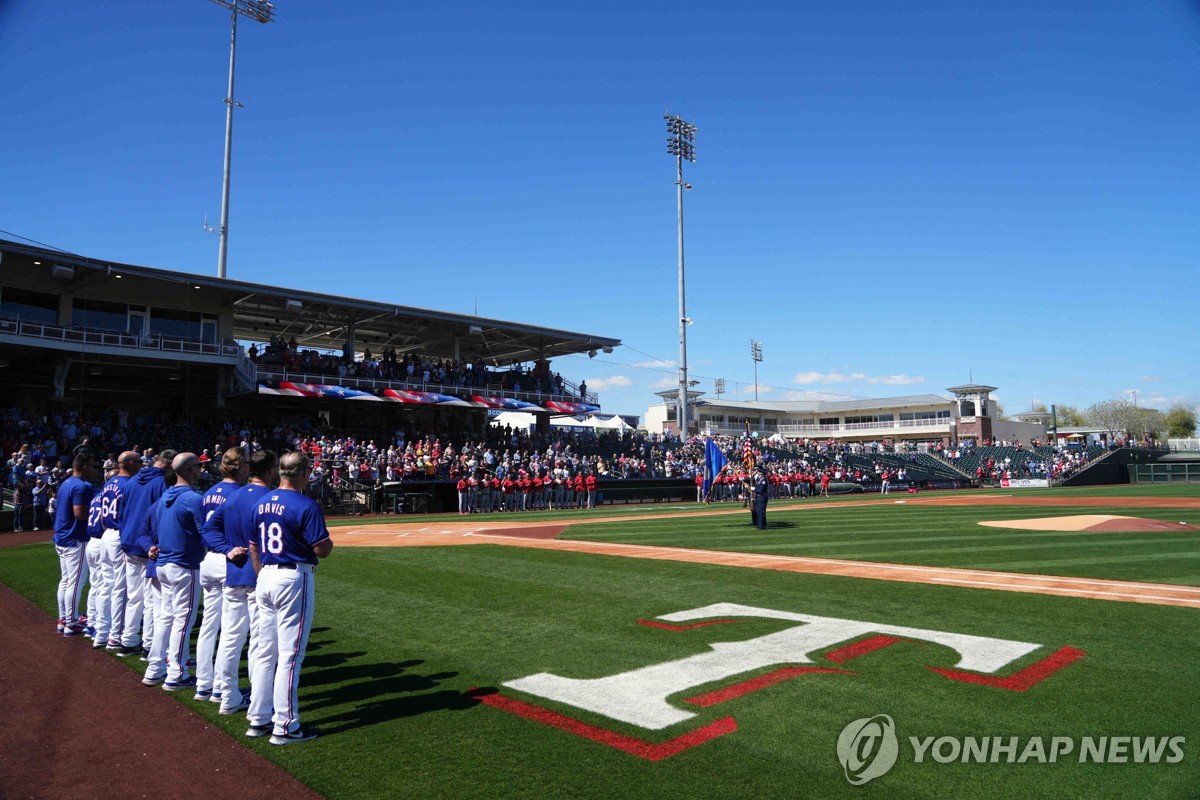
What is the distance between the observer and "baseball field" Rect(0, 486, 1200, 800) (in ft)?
13.3

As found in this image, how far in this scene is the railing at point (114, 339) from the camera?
1041 inches

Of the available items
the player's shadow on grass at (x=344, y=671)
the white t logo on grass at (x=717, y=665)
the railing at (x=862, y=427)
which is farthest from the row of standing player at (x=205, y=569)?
the railing at (x=862, y=427)

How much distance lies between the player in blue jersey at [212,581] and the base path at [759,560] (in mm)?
7683

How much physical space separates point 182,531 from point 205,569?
0.52 m

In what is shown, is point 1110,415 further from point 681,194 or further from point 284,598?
point 284,598

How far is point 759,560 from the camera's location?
39.2ft

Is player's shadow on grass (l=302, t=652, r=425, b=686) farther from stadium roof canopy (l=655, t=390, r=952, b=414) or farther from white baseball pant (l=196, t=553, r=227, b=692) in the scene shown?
stadium roof canopy (l=655, t=390, r=952, b=414)

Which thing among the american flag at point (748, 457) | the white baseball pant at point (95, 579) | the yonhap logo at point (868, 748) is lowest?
the yonhap logo at point (868, 748)

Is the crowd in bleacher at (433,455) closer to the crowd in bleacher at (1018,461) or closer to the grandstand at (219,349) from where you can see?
the crowd in bleacher at (1018,461)

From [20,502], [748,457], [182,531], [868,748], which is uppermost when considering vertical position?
[748,457]

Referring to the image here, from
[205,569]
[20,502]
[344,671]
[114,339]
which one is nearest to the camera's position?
[205,569]

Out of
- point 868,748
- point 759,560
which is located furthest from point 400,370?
point 868,748

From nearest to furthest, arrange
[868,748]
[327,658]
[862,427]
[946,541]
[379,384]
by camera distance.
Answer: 1. [868,748]
2. [327,658]
3. [946,541]
4. [379,384]
5. [862,427]

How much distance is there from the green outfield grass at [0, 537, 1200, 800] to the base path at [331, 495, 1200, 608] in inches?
27.1
